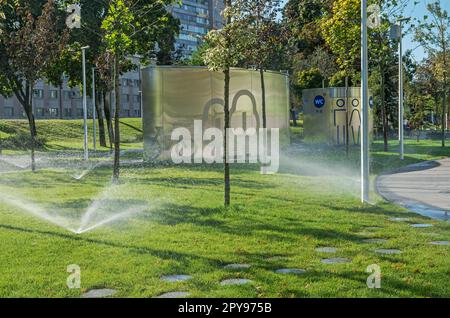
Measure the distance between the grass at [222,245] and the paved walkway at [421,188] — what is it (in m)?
0.69

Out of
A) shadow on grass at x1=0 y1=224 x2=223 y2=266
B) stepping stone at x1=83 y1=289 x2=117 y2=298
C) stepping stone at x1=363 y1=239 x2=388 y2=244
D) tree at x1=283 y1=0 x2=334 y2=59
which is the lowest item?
stepping stone at x1=83 y1=289 x2=117 y2=298

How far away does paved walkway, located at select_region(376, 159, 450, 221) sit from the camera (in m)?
12.7

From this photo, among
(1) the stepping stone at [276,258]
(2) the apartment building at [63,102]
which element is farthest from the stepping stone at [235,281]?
(2) the apartment building at [63,102]

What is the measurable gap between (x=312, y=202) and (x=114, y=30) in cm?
806

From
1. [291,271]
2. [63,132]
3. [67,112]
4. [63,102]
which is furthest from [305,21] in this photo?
[291,271]

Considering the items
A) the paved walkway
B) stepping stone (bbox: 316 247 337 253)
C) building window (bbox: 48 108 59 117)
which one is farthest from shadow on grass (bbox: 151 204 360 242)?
building window (bbox: 48 108 59 117)

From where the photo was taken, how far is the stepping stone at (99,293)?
643 centimetres

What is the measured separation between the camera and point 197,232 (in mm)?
10078

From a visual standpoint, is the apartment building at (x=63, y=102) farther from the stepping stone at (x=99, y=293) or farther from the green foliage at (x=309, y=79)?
the stepping stone at (x=99, y=293)

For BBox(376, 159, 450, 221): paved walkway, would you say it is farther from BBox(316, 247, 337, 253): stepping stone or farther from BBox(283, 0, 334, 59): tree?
BBox(283, 0, 334, 59): tree

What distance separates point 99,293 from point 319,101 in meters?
34.8

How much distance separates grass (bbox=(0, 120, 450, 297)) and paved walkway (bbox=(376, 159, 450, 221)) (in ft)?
2.26

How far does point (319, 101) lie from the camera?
1577 inches
